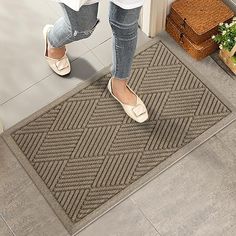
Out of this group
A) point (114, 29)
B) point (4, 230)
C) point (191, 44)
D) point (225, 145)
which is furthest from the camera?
point (191, 44)

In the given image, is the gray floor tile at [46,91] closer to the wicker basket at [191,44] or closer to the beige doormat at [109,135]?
A: the beige doormat at [109,135]

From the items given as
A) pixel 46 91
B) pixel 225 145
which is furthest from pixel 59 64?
pixel 225 145

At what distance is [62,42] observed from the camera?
5.28ft

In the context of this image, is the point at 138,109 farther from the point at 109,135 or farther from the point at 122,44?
the point at 122,44

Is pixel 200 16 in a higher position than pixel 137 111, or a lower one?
higher

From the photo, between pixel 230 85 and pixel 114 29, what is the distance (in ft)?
1.93

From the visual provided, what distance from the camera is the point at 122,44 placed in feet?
4.75

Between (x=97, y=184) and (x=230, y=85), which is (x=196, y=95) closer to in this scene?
(x=230, y=85)

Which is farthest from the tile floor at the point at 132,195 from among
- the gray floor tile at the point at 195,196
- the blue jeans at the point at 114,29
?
the blue jeans at the point at 114,29

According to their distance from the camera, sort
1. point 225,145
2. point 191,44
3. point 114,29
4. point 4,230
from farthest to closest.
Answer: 1. point 191,44
2. point 225,145
3. point 4,230
4. point 114,29

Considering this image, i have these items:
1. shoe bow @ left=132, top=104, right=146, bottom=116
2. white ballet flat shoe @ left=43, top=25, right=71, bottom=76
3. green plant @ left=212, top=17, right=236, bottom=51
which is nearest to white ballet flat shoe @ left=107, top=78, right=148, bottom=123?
shoe bow @ left=132, top=104, right=146, bottom=116

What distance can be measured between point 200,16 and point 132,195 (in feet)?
2.21

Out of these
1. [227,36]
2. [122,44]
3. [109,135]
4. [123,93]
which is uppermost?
[122,44]

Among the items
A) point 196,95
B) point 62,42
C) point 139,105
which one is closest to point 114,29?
point 62,42
